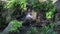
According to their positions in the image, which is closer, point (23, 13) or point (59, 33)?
point (59, 33)

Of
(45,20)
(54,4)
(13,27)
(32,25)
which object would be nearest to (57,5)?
(54,4)

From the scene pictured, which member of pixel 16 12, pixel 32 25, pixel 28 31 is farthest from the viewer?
pixel 16 12

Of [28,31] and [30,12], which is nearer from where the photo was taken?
[28,31]

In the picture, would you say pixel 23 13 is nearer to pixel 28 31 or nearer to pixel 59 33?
pixel 28 31

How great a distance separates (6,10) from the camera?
6.30 meters

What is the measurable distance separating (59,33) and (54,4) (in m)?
1.00

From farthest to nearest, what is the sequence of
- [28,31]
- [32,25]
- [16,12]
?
[16,12]
[32,25]
[28,31]

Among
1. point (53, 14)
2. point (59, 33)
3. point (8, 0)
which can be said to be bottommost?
point (59, 33)

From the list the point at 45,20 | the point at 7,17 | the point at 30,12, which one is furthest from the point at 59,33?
A: the point at 7,17

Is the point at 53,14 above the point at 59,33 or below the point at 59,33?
above

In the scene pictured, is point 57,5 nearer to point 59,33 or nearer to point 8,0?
point 59,33

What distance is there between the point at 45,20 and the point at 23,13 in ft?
2.32

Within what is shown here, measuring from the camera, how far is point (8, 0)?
646cm

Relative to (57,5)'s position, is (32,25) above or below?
below
